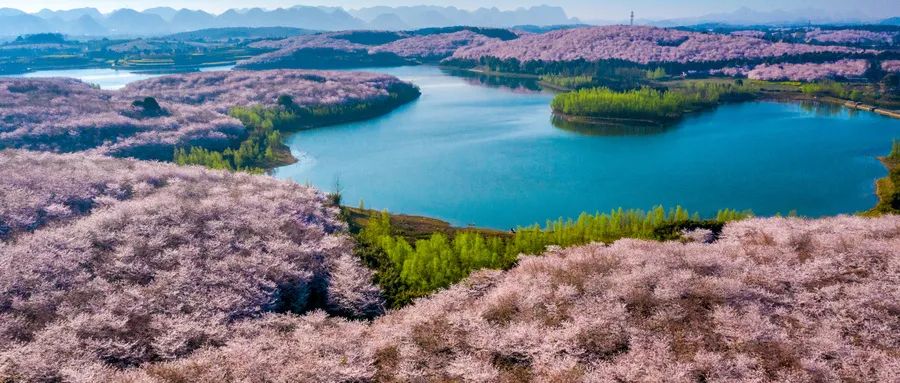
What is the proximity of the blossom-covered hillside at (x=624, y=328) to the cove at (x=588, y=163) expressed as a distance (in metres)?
21.6

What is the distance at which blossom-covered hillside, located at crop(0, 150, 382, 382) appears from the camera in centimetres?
2386

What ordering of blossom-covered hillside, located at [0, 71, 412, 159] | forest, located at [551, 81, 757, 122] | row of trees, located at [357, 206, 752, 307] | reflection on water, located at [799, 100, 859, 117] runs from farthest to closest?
reflection on water, located at [799, 100, 859, 117] → forest, located at [551, 81, 757, 122] → blossom-covered hillside, located at [0, 71, 412, 159] → row of trees, located at [357, 206, 752, 307]

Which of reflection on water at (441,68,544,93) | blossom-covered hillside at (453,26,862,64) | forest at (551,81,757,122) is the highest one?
blossom-covered hillside at (453,26,862,64)

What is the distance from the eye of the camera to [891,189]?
169ft

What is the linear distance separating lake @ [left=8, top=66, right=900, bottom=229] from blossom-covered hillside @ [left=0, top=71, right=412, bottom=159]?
1277cm

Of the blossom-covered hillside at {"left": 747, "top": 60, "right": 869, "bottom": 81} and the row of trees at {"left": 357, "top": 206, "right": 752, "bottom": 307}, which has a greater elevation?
the blossom-covered hillside at {"left": 747, "top": 60, "right": 869, "bottom": 81}

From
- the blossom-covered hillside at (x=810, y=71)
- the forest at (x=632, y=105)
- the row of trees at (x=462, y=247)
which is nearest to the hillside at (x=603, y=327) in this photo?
the row of trees at (x=462, y=247)

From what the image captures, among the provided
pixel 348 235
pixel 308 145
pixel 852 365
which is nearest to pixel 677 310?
pixel 852 365

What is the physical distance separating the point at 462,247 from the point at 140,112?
7081 centimetres

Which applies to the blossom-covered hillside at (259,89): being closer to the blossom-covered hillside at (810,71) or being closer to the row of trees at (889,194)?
the row of trees at (889,194)

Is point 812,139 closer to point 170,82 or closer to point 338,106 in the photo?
point 338,106

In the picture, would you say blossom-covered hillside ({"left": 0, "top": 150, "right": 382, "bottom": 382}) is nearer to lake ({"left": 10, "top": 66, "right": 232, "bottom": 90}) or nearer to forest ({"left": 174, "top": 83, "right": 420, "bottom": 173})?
forest ({"left": 174, "top": 83, "right": 420, "bottom": 173})

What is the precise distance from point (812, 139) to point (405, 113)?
71.8 m

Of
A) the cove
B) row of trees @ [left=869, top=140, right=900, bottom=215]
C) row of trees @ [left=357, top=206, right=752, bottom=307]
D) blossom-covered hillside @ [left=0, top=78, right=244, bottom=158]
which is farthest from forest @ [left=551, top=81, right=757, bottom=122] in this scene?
blossom-covered hillside @ [left=0, top=78, right=244, bottom=158]
